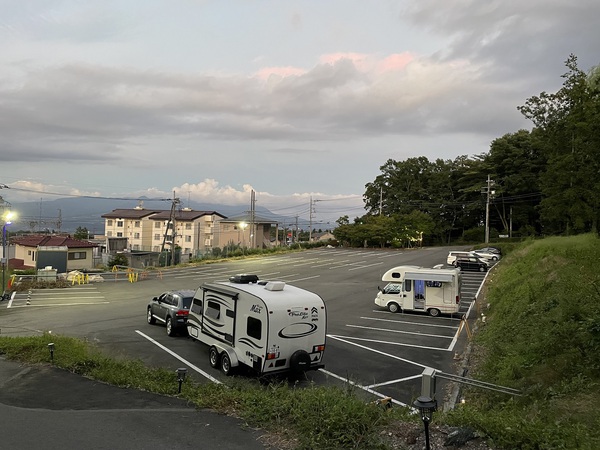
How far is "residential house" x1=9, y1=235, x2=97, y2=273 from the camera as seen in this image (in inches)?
1510

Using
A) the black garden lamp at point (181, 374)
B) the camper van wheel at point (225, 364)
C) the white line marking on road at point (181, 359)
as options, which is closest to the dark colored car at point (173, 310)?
the white line marking on road at point (181, 359)

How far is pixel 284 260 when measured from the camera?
4850 cm

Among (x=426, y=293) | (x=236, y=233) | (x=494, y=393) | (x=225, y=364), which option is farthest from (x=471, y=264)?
(x=236, y=233)

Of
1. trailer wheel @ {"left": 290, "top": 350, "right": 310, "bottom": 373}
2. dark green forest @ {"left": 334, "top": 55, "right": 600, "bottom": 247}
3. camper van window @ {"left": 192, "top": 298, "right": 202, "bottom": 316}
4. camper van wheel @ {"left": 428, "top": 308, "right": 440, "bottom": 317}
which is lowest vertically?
camper van wheel @ {"left": 428, "top": 308, "right": 440, "bottom": 317}

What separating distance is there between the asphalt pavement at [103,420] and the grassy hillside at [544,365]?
370 cm

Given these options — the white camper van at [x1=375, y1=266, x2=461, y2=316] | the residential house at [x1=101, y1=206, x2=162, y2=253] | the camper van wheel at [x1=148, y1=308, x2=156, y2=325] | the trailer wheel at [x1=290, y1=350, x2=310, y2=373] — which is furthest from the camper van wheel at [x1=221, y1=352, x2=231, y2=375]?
the residential house at [x1=101, y1=206, x2=162, y2=253]

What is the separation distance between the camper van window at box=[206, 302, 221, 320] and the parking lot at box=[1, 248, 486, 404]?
1.40m

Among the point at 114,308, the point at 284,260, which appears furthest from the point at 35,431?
the point at 284,260

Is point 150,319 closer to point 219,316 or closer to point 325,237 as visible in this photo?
point 219,316

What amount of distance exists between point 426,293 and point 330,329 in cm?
591

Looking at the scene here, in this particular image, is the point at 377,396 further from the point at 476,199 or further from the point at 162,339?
the point at 476,199

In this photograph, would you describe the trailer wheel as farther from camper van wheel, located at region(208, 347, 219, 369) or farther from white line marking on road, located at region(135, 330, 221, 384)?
camper van wheel, located at region(208, 347, 219, 369)

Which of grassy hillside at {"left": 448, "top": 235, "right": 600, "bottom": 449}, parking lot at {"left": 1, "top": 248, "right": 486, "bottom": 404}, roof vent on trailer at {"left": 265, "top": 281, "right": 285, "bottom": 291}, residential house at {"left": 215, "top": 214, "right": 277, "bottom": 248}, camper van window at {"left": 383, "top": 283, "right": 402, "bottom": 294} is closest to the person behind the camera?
grassy hillside at {"left": 448, "top": 235, "right": 600, "bottom": 449}

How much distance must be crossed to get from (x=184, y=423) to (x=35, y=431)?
2338mm
